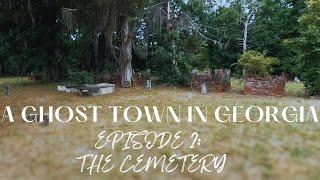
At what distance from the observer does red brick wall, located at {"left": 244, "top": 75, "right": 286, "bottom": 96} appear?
19.1 metres

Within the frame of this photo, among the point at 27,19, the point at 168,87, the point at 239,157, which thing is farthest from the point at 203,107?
the point at 27,19

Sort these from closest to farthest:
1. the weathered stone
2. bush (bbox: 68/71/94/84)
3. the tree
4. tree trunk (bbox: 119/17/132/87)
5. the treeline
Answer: the tree, the treeline, the weathered stone, bush (bbox: 68/71/94/84), tree trunk (bbox: 119/17/132/87)

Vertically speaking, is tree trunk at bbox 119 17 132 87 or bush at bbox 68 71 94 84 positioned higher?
tree trunk at bbox 119 17 132 87

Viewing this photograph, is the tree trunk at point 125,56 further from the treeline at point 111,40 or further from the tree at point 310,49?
the tree at point 310,49

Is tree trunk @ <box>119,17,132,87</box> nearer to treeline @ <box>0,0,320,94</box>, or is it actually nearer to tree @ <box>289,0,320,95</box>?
treeline @ <box>0,0,320,94</box>

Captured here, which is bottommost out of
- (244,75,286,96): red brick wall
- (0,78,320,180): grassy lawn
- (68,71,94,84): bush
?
(0,78,320,180): grassy lawn

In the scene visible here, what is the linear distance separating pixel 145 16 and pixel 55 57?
722 centimetres

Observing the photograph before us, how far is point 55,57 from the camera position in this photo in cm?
2750

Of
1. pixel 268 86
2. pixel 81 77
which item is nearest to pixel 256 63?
pixel 268 86

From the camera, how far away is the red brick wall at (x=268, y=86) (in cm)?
→ 1911

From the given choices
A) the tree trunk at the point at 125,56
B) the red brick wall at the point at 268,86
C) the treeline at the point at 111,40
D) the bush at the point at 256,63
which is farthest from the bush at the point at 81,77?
the bush at the point at 256,63

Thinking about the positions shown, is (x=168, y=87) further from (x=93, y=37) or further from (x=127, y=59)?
(x=93, y=37)

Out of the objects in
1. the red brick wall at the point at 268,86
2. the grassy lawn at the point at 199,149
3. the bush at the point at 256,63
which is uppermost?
the bush at the point at 256,63

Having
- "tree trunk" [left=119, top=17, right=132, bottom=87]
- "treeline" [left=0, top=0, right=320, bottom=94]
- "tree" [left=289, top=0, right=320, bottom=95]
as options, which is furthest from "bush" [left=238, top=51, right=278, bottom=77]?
"tree trunk" [left=119, top=17, right=132, bottom=87]
